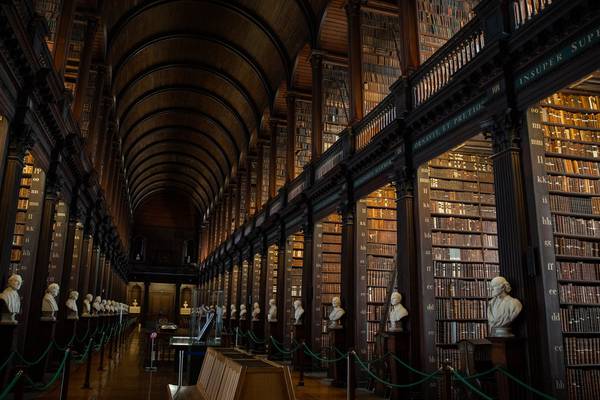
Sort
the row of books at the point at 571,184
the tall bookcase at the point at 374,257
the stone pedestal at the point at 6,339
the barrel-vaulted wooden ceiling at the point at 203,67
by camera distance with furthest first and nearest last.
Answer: the barrel-vaulted wooden ceiling at the point at 203,67, the tall bookcase at the point at 374,257, the stone pedestal at the point at 6,339, the row of books at the point at 571,184

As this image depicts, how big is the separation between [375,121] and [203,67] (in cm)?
1110

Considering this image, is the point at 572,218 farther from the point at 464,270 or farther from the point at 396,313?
the point at 396,313

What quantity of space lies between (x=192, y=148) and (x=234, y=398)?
1046 inches

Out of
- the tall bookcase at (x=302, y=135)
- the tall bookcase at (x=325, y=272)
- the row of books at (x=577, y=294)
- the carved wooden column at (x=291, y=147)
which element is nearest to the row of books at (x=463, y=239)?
the row of books at (x=577, y=294)

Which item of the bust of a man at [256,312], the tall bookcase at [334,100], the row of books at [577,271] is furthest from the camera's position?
the bust of a man at [256,312]

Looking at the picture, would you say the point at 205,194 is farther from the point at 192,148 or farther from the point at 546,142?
the point at 546,142

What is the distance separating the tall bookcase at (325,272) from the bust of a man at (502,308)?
593 centimetres

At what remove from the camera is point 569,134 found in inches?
251

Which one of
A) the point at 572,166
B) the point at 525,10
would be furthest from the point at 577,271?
the point at 525,10

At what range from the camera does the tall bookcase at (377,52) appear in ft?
34.4

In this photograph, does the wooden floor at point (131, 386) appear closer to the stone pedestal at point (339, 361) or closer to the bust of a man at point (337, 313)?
the stone pedestal at point (339, 361)

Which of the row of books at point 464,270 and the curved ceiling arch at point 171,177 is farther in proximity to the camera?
the curved ceiling arch at point 171,177

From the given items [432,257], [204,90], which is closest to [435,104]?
[432,257]

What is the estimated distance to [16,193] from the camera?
270 inches
